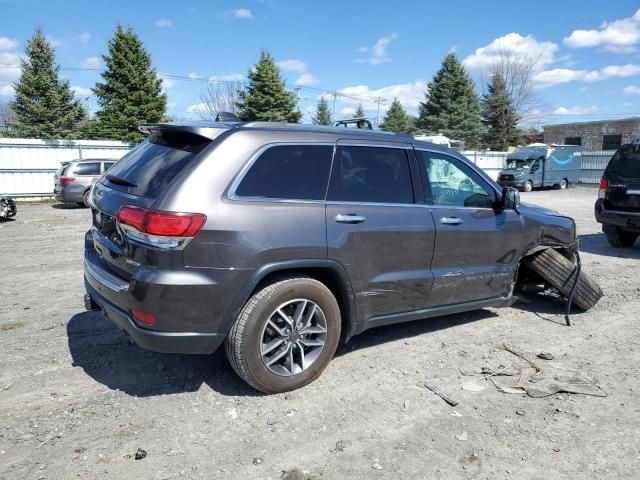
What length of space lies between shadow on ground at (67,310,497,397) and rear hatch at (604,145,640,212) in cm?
559

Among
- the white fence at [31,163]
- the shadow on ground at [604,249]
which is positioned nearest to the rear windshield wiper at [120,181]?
the shadow on ground at [604,249]

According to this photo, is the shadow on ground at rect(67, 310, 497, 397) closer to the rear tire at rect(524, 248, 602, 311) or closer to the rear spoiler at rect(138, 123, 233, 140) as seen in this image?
the rear tire at rect(524, 248, 602, 311)

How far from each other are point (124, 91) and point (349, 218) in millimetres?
28977

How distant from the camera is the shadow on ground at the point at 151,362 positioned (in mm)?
3559

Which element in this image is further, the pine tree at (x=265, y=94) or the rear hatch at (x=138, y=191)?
the pine tree at (x=265, y=94)

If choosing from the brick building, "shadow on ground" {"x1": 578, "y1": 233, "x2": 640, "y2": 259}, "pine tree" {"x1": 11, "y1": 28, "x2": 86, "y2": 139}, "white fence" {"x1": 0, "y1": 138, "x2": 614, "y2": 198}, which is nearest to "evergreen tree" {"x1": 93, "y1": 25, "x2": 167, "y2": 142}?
"pine tree" {"x1": 11, "y1": 28, "x2": 86, "y2": 139}

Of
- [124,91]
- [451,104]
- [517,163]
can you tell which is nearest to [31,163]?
[124,91]

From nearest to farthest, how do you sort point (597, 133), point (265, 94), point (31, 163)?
point (31, 163) → point (265, 94) → point (597, 133)

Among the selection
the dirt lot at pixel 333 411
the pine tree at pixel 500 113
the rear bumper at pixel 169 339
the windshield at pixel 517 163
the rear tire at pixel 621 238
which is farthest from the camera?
the pine tree at pixel 500 113

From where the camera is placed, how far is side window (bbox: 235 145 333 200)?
3271mm

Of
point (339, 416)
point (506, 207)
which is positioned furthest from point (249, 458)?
point (506, 207)

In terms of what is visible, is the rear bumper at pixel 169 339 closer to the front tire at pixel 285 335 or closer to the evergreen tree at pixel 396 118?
the front tire at pixel 285 335

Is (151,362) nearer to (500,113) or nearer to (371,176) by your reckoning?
(371,176)

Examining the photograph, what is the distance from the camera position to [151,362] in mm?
3918
